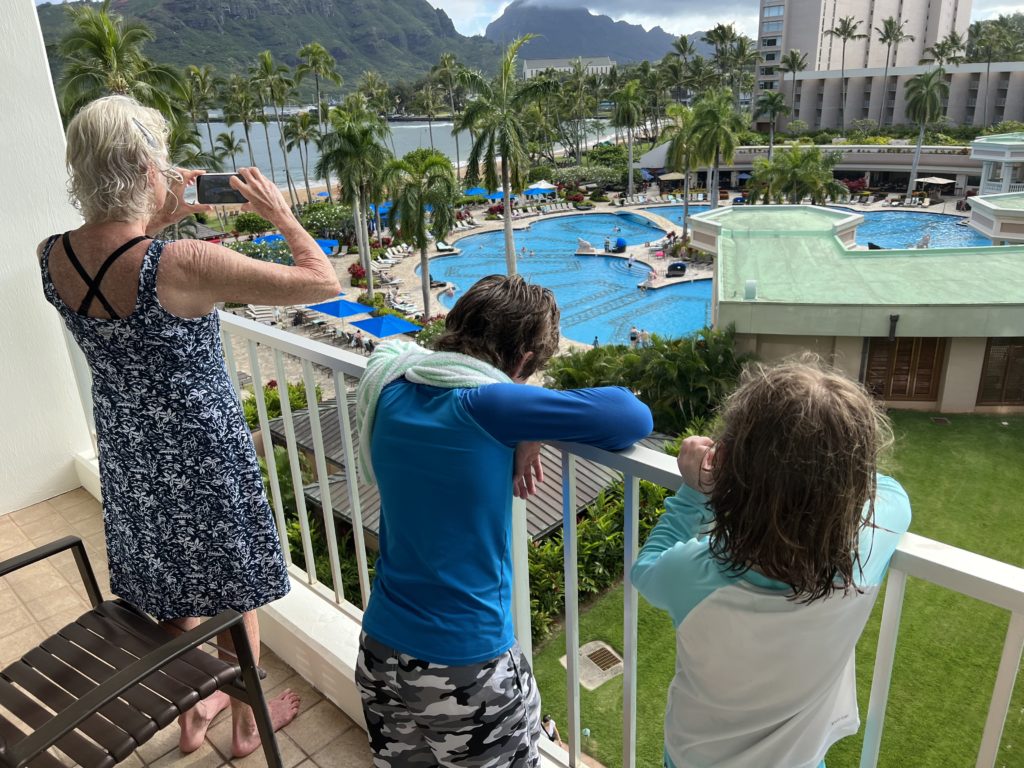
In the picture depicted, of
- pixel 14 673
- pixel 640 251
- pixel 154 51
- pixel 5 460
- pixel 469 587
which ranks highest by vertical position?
pixel 154 51

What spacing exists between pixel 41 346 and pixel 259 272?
8.66 ft

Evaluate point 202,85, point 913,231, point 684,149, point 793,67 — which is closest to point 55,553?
point 684,149

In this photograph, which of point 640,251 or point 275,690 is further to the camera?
point 640,251

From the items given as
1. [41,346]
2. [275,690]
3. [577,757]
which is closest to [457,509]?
[577,757]

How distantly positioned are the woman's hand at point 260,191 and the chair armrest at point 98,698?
2.99 ft

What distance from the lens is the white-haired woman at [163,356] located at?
154 cm

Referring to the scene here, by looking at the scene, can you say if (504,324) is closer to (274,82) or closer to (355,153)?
(355,153)

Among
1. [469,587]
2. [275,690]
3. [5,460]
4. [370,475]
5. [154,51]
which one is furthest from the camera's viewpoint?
[154,51]

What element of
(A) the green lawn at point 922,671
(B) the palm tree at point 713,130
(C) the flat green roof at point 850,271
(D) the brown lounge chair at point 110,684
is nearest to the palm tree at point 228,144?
(B) the palm tree at point 713,130

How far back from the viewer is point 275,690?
2.41 metres

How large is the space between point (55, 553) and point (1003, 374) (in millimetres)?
16221

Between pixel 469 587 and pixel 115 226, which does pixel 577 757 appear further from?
pixel 115 226

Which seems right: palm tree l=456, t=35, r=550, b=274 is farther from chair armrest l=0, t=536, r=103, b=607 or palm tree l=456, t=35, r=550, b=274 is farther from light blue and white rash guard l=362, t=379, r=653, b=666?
light blue and white rash guard l=362, t=379, r=653, b=666

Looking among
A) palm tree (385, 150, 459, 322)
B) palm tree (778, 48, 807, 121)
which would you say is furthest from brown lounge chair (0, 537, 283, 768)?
palm tree (778, 48, 807, 121)
